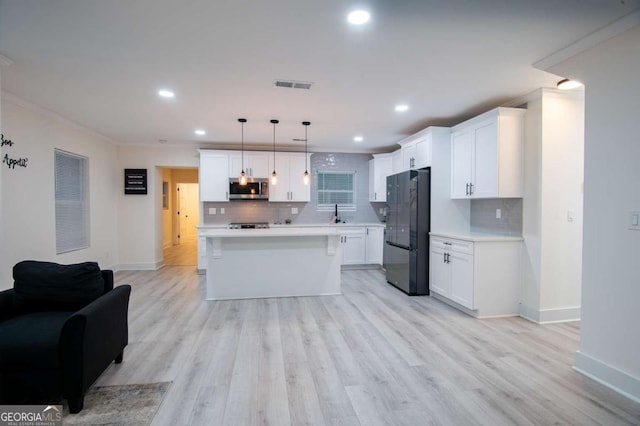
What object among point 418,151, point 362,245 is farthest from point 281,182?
point 418,151

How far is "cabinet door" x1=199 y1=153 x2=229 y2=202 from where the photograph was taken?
6125 millimetres

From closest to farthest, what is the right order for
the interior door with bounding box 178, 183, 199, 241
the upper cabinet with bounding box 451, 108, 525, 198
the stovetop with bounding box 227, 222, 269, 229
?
the upper cabinet with bounding box 451, 108, 525, 198 < the stovetop with bounding box 227, 222, 269, 229 < the interior door with bounding box 178, 183, 199, 241

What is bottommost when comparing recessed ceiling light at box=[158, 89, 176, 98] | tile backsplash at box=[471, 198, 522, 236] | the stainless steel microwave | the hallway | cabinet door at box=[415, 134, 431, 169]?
the hallway

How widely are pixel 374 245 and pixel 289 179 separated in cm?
223

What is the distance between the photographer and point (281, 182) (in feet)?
20.9

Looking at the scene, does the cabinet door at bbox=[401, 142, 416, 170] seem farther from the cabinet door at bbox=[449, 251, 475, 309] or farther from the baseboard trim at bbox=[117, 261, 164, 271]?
the baseboard trim at bbox=[117, 261, 164, 271]

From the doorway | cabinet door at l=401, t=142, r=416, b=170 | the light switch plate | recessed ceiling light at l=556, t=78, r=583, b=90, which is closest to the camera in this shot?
the light switch plate

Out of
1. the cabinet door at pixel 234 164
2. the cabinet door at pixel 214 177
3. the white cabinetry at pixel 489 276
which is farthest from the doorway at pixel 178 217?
the white cabinetry at pixel 489 276

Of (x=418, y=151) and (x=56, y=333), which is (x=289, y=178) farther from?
(x=56, y=333)

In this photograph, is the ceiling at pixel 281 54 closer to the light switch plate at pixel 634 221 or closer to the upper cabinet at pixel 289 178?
the light switch plate at pixel 634 221

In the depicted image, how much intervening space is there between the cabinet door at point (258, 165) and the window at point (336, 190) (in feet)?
3.93

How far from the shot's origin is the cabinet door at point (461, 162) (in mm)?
4141

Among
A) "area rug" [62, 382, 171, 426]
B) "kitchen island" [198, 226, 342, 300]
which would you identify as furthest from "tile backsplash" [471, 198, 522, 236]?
"area rug" [62, 382, 171, 426]

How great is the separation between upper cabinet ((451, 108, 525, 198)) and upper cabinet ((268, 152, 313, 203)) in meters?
3.34
